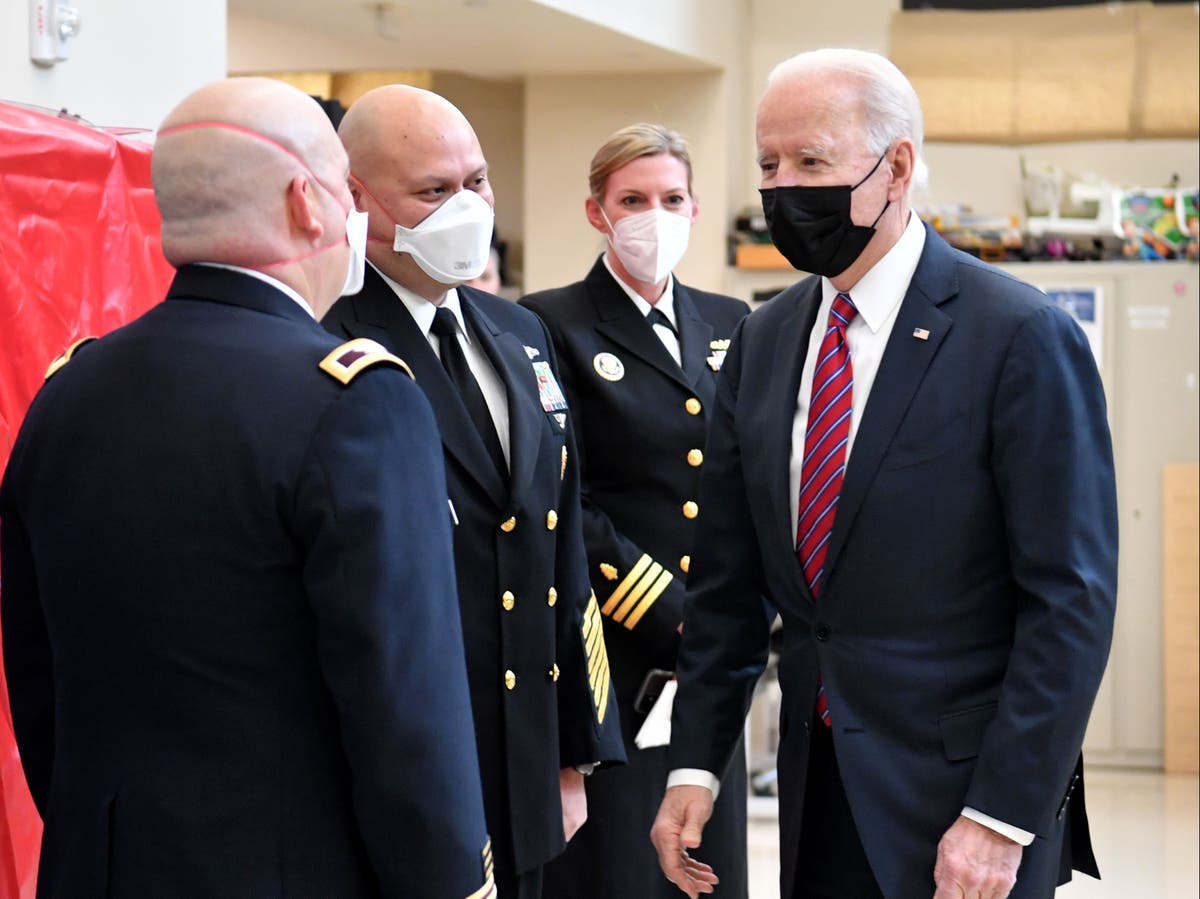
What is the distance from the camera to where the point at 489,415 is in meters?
2.27

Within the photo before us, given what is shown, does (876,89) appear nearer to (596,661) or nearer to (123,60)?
(596,661)

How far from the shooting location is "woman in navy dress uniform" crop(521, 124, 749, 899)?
2.99m

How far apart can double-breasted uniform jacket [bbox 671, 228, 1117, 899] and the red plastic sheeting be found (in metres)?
1.14

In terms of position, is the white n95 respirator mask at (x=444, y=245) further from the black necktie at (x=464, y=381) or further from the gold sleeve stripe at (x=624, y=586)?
the gold sleeve stripe at (x=624, y=586)

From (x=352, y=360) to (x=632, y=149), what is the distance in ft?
6.19

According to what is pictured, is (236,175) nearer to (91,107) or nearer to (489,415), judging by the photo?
(489,415)

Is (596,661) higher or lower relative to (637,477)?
lower

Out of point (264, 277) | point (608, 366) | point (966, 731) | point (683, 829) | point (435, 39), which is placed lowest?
point (683, 829)

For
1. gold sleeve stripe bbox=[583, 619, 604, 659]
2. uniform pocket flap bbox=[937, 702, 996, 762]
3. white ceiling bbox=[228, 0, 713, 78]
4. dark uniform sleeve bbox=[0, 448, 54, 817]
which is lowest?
gold sleeve stripe bbox=[583, 619, 604, 659]

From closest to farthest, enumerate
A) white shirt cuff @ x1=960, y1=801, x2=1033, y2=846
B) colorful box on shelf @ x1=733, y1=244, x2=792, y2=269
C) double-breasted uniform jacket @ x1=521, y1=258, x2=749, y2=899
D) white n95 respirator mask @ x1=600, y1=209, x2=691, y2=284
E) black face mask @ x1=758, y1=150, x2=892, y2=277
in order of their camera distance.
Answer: white shirt cuff @ x1=960, y1=801, x2=1033, y2=846 → black face mask @ x1=758, y1=150, x2=892, y2=277 → double-breasted uniform jacket @ x1=521, y1=258, x2=749, y2=899 → white n95 respirator mask @ x1=600, y1=209, x2=691, y2=284 → colorful box on shelf @ x1=733, y1=244, x2=792, y2=269

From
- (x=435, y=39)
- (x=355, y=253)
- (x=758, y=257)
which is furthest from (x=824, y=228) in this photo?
(x=758, y=257)

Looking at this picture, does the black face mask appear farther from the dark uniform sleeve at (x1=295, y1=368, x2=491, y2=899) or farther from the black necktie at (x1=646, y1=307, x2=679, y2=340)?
the black necktie at (x1=646, y1=307, x2=679, y2=340)

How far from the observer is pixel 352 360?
1517 mm

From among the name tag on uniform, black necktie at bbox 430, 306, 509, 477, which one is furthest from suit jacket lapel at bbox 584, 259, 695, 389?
black necktie at bbox 430, 306, 509, 477
